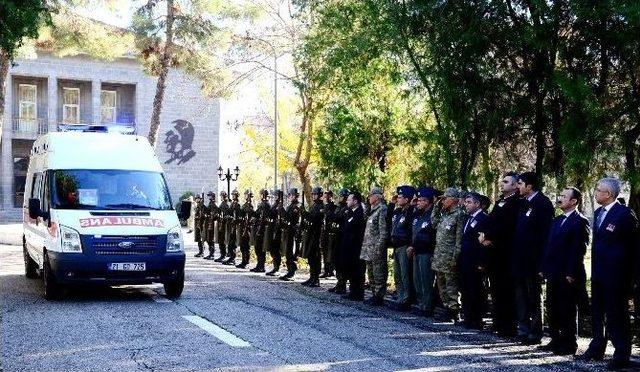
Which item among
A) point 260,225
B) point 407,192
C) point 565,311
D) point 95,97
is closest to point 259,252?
point 260,225

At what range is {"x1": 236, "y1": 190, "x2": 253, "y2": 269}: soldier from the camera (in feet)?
65.5

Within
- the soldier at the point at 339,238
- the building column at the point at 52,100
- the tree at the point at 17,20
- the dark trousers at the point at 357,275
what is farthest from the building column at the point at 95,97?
the dark trousers at the point at 357,275

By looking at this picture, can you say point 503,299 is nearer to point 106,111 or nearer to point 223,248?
point 223,248

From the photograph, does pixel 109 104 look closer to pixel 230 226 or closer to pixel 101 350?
pixel 230 226

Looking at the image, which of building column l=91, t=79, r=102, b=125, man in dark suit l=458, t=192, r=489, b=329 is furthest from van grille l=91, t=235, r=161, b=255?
building column l=91, t=79, r=102, b=125

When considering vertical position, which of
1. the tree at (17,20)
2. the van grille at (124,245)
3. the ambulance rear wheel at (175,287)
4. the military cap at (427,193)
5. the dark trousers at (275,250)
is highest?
the tree at (17,20)

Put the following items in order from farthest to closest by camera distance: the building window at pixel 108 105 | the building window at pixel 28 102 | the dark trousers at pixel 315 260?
1. the building window at pixel 108 105
2. the building window at pixel 28 102
3. the dark trousers at pixel 315 260

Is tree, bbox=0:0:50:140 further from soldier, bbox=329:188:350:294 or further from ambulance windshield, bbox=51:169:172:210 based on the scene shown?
soldier, bbox=329:188:350:294

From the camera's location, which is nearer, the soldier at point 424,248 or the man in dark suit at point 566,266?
the man in dark suit at point 566,266

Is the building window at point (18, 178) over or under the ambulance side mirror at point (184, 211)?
over

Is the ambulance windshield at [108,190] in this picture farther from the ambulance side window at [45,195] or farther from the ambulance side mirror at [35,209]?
the ambulance side mirror at [35,209]

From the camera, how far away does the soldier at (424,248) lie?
12.2 metres

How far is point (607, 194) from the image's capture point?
862 centimetres

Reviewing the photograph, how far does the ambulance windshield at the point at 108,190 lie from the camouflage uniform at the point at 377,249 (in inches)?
127
